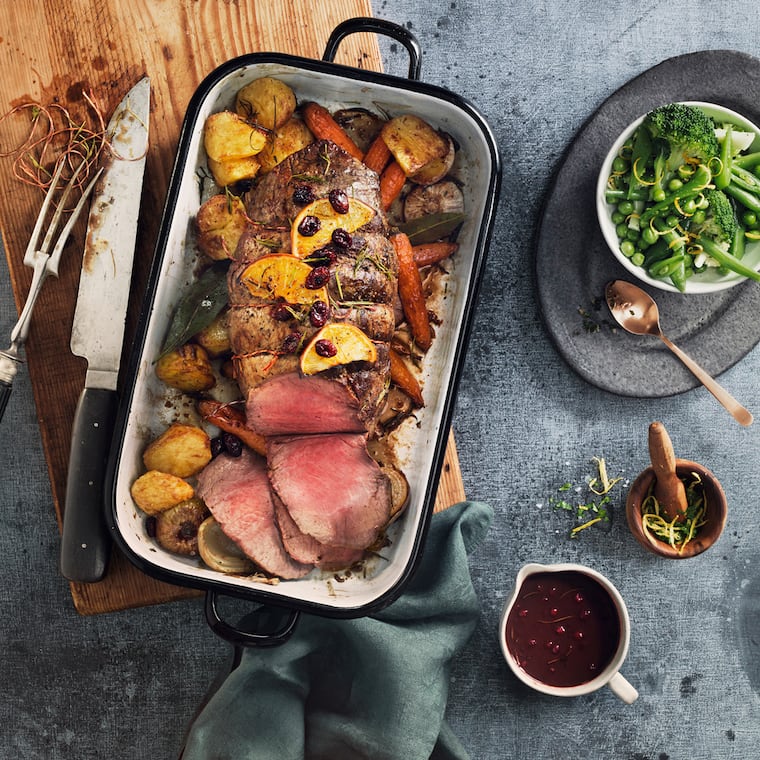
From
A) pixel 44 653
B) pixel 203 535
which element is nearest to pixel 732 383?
pixel 203 535

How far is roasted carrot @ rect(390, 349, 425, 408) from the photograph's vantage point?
2.14 meters

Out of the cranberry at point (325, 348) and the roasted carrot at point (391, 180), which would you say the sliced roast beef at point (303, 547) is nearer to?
the cranberry at point (325, 348)

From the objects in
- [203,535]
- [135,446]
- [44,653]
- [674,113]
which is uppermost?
[674,113]

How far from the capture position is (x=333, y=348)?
180 centimetres

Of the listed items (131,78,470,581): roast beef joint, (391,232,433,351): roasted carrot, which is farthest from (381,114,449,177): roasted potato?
(391,232,433,351): roasted carrot

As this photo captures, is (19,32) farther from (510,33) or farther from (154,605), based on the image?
(154,605)

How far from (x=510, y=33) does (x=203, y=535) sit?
6.31 feet

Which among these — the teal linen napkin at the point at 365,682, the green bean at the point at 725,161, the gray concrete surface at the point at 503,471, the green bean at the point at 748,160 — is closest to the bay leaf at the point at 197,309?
the gray concrete surface at the point at 503,471

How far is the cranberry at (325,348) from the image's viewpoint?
5.84 ft

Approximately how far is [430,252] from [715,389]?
102 centimetres

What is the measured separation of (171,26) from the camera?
2107mm

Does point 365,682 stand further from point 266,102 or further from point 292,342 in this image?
point 266,102

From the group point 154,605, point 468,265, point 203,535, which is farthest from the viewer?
point 154,605

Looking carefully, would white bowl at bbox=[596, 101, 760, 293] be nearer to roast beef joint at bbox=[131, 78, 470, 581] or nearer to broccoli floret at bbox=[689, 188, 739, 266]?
broccoli floret at bbox=[689, 188, 739, 266]
